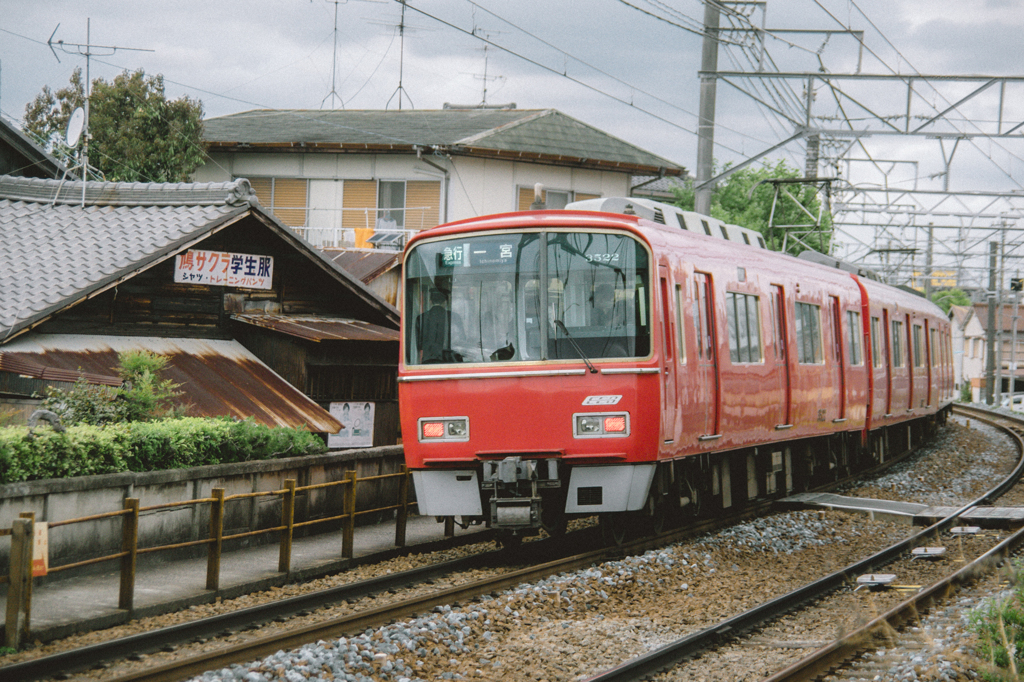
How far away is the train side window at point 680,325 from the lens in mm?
10453

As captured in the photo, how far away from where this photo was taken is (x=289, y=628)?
7.87 m

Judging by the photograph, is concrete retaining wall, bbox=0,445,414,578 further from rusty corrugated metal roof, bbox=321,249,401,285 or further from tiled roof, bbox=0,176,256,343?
rusty corrugated metal roof, bbox=321,249,401,285

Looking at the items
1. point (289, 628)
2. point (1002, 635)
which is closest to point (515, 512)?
point (289, 628)

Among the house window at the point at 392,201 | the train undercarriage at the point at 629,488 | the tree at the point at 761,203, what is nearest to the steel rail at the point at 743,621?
the train undercarriage at the point at 629,488

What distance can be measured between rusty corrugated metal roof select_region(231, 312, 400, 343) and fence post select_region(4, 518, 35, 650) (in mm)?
7841

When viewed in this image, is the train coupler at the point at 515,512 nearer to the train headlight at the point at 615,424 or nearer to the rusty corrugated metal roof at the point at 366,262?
the train headlight at the point at 615,424

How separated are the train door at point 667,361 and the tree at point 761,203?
92.5 feet

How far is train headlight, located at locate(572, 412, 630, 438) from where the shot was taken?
31.7 ft

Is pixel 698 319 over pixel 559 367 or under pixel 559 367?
over

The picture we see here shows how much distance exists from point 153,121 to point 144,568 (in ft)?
66.4

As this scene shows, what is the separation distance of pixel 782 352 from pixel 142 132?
64.8 ft

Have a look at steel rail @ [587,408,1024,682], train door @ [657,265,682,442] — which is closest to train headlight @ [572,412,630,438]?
train door @ [657,265,682,442]

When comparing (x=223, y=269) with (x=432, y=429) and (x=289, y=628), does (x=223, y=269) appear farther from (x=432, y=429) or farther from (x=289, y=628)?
(x=289, y=628)

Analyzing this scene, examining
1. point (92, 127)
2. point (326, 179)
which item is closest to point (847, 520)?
point (326, 179)
